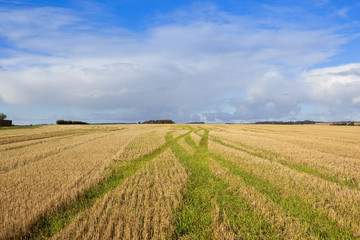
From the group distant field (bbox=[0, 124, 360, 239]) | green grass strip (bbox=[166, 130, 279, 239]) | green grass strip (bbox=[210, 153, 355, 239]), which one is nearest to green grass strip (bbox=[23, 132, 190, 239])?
distant field (bbox=[0, 124, 360, 239])

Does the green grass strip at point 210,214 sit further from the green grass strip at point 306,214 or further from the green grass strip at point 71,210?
the green grass strip at point 71,210

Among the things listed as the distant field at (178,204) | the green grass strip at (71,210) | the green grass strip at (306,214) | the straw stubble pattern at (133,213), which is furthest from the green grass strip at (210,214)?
the green grass strip at (71,210)

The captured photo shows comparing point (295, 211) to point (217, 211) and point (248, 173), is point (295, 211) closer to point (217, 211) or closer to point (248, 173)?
point (217, 211)

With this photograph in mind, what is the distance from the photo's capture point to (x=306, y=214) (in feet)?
17.7

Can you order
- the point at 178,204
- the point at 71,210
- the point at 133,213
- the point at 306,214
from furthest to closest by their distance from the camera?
the point at 178,204 < the point at 71,210 < the point at 306,214 < the point at 133,213

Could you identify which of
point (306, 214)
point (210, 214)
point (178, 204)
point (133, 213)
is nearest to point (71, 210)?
point (133, 213)

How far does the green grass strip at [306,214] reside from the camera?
460 centimetres

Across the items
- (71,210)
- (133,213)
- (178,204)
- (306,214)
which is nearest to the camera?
(133,213)

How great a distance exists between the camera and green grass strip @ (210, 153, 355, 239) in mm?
4598

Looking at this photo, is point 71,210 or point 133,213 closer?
point 133,213

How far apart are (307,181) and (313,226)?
3848 millimetres

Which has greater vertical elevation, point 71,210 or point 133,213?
point 133,213

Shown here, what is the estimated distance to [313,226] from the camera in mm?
4832

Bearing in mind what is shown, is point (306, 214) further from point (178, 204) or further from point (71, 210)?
point (71, 210)
